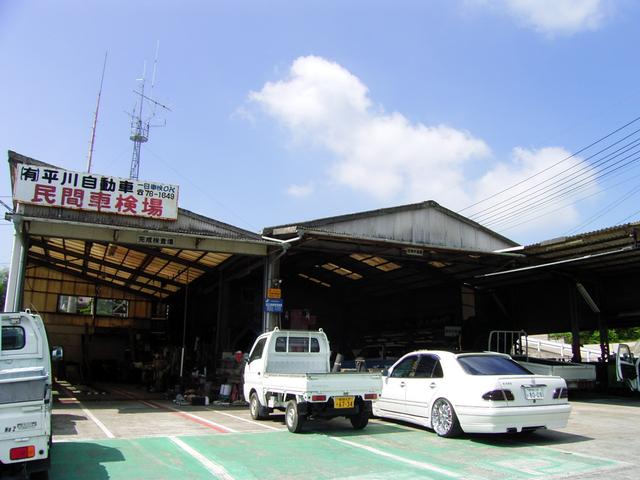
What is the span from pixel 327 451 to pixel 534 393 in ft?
10.4

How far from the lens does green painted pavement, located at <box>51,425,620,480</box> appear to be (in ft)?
20.1

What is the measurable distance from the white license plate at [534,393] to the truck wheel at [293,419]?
11.9 ft

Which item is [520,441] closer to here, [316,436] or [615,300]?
[316,436]

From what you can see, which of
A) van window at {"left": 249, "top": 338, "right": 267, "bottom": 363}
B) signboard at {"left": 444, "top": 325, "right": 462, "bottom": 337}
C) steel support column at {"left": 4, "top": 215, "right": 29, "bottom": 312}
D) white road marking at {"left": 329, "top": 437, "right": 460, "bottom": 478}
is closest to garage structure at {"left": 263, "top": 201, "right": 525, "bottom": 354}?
signboard at {"left": 444, "top": 325, "right": 462, "bottom": 337}

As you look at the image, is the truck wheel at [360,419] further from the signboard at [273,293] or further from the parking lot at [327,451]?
the signboard at [273,293]

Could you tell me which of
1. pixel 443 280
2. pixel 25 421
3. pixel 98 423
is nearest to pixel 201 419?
pixel 98 423

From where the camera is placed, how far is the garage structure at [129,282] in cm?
1360

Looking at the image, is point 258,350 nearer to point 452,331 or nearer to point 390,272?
point 390,272

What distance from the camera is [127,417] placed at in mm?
11883

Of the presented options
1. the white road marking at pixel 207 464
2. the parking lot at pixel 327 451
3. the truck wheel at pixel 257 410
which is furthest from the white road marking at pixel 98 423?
the truck wheel at pixel 257 410

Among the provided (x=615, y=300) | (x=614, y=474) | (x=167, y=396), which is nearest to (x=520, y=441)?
(x=614, y=474)

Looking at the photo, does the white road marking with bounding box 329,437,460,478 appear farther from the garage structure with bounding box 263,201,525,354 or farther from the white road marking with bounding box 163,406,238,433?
the garage structure with bounding box 263,201,525,354

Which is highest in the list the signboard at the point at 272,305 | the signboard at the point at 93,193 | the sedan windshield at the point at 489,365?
the signboard at the point at 93,193

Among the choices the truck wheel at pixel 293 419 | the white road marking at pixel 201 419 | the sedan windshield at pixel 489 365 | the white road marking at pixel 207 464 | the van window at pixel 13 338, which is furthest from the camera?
the white road marking at pixel 201 419
